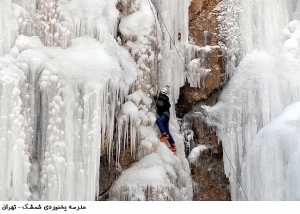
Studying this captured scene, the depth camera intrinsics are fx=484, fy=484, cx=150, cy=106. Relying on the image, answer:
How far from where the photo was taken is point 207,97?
8820mm

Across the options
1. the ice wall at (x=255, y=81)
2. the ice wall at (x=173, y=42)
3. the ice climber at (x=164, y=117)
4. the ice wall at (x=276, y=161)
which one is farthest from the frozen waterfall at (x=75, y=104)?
the ice wall at (x=276, y=161)

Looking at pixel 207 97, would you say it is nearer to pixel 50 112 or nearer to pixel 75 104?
pixel 75 104

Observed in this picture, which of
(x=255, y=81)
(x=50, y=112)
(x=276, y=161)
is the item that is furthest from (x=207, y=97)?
(x=50, y=112)

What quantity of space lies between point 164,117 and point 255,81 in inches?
78.7

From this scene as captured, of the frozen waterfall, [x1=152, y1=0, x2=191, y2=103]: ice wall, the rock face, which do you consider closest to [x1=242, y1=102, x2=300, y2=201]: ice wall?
the rock face

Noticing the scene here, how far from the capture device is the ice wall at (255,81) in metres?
8.34

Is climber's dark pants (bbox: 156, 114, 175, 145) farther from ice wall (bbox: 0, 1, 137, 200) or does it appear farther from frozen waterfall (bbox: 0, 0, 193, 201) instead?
ice wall (bbox: 0, 1, 137, 200)

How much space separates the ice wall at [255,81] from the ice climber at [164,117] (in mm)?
1239

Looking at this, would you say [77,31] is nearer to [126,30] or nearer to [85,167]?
[126,30]

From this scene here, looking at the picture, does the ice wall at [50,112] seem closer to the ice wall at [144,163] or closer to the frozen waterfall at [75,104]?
the frozen waterfall at [75,104]

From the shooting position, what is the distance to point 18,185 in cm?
617

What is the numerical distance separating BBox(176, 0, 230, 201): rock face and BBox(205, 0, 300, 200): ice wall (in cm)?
18
